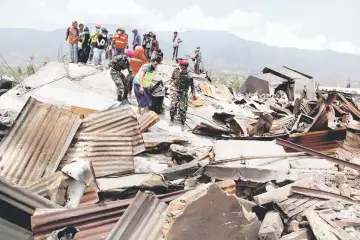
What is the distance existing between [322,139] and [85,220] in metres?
4.52

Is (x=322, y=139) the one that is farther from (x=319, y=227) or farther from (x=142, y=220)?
(x=142, y=220)

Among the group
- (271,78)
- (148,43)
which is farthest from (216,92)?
(271,78)

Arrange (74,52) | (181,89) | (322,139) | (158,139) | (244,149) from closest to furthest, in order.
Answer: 1. (244,149)
2. (158,139)
3. (322,139)
4. (181,89)
5. (74,52)

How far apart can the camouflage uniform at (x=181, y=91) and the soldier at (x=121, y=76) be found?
115cm

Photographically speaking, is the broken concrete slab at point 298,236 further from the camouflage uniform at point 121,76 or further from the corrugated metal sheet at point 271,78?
the corrugated metal sheet at point 271,78

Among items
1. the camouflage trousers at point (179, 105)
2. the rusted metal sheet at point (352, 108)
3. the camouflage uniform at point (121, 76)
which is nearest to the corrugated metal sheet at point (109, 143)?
the camouflage trousers at point (179, 105)

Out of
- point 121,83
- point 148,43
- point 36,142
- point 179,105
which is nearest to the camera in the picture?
point 36,142

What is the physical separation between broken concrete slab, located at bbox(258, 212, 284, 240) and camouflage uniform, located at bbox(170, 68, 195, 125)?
4.61 metres

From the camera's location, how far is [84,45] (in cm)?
1284

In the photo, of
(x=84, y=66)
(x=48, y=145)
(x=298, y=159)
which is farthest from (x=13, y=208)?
(x=84, y=66)

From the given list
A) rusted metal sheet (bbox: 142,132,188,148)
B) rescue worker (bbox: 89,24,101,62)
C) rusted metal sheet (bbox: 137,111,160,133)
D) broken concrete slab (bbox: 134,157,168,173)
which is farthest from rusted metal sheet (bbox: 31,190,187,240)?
rescue worker (bbox: 89,24,101,62)

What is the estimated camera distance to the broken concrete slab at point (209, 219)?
3123 mm

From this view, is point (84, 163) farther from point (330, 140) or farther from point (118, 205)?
point (330, 140)

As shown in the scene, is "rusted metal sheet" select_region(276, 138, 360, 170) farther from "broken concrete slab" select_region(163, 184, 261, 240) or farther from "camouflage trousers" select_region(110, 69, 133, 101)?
"camouflage trousers" select_region(110, 69, 133, 101)
